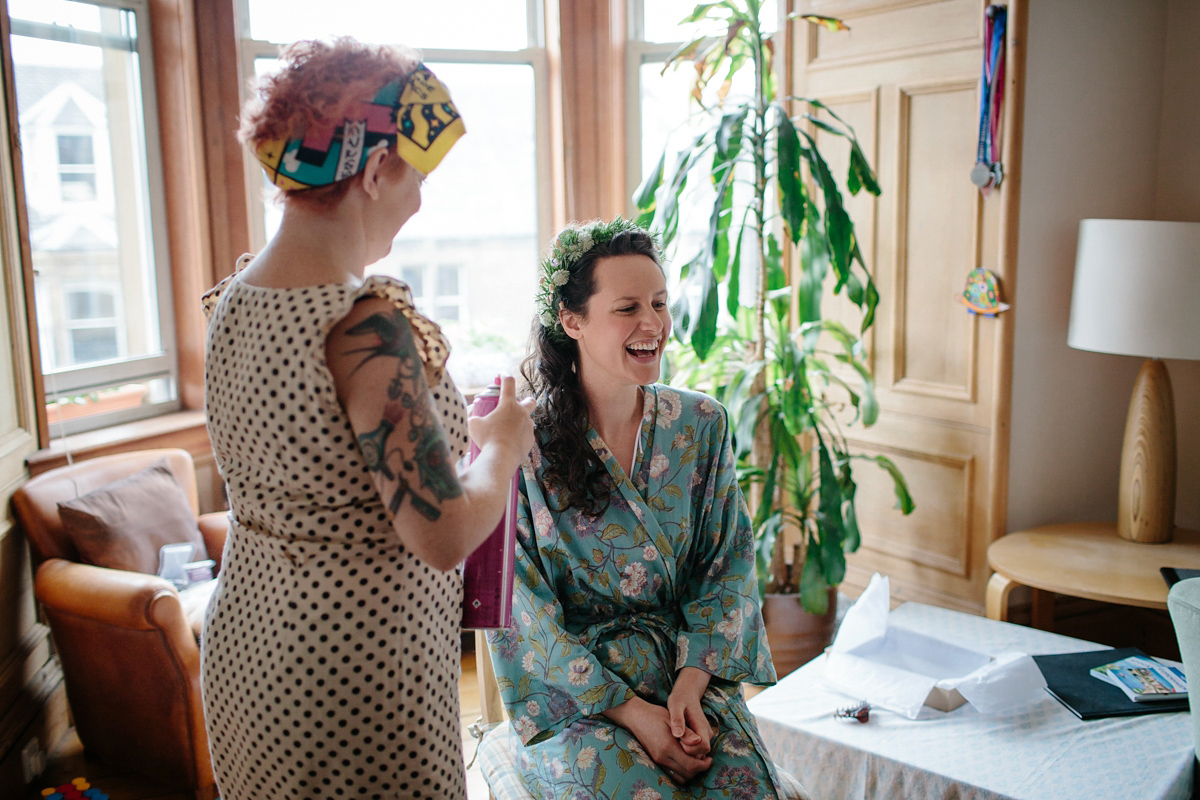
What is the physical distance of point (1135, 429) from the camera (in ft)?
8.50

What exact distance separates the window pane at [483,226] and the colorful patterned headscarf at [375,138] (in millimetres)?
2692

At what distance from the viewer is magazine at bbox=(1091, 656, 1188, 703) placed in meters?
1.90

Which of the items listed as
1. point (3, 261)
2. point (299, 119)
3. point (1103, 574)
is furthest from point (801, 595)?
point (3, 261)

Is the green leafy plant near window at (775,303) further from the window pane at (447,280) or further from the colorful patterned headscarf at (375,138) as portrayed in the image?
the colorful patterned headscarf at (375,138)

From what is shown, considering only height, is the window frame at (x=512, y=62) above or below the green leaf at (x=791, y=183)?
above

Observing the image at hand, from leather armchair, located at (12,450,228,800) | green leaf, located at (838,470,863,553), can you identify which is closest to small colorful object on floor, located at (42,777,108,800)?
leather armchair, located at (12,450,228,800)

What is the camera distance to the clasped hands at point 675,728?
146cm

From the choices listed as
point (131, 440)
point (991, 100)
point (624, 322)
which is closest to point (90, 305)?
point (131, 440)

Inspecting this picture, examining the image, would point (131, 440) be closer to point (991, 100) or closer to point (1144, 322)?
point (991, 100)

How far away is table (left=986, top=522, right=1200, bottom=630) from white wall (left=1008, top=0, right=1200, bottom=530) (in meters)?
0.15

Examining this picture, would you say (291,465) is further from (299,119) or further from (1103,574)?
(1103,574)

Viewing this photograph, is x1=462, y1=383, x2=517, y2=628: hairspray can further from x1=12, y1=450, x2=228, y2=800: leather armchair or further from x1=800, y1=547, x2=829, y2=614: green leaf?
x1=800, y1=547, x2=829, y2=614: green leaf

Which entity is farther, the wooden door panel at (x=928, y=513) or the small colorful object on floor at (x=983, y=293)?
the wooden door panel at (x=928, y=513)

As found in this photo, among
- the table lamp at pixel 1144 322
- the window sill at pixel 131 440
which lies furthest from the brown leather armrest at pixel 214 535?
the table lamp at pixel 1144 322
